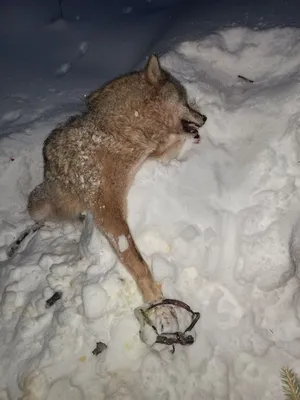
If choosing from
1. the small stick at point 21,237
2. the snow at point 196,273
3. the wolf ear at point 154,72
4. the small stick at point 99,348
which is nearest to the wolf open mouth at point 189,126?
the snow at point 196,273

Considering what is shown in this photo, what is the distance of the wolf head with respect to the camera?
106 inches

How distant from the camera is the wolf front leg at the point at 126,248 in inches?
95.7

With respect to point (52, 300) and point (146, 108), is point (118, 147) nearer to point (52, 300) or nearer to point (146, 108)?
point (146, 108)

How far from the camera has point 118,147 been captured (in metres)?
2.64

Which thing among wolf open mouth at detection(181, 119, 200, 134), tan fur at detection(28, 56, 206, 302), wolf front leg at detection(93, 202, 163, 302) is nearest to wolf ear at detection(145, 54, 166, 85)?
tan fur at detection(28, 56, 206, 302)

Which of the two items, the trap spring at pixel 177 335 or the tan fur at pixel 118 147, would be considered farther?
the tan fur at pixel 118 147

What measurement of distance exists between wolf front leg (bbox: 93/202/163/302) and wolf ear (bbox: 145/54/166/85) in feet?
3.39

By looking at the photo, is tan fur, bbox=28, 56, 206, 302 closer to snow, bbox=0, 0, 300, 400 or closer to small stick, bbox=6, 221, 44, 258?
snow, bbox=0, 0, 300, 400

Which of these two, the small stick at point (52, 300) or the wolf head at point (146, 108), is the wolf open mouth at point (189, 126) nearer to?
the wolf head at point (146, 108)

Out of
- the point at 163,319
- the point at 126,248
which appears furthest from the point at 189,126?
the point at 163,319

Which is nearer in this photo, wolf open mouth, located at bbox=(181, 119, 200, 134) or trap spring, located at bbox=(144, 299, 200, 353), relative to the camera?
trap spring, located at bbox=(144, 299, 200, 353)

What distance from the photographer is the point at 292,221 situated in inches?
95.7

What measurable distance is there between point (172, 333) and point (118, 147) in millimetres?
1379

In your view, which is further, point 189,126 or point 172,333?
point 189,126
